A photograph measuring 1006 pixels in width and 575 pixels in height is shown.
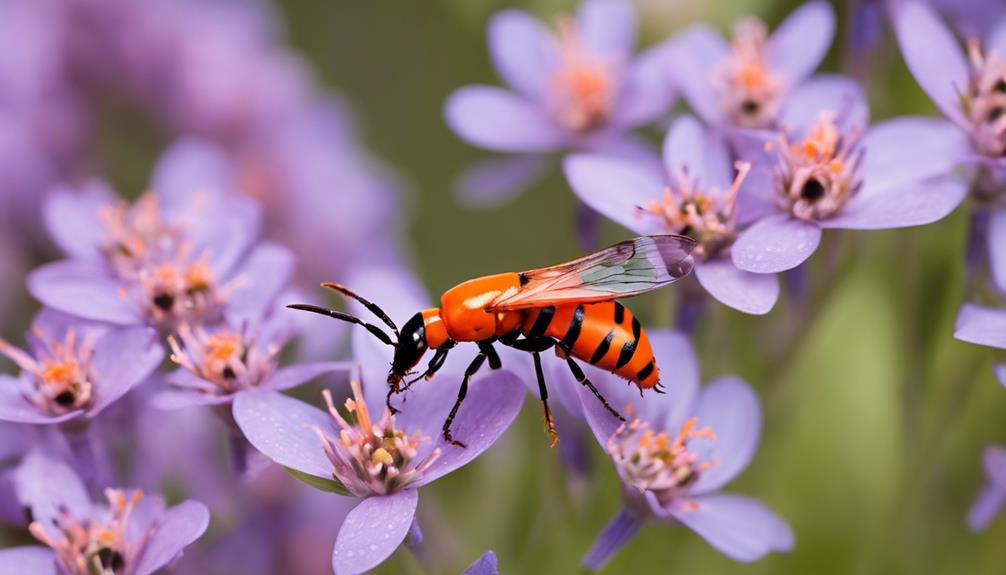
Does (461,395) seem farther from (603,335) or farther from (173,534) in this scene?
(173,534)

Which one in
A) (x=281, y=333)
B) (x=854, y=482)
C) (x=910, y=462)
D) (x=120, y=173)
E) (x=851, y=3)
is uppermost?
(x=851, y=3)

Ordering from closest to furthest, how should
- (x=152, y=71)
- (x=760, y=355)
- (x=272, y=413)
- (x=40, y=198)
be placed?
(x=272, y=413) < (x=760, y=355) < (x=40, y=198) < (x=152, y=71)

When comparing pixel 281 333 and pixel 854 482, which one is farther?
Answer: pixel 854 482

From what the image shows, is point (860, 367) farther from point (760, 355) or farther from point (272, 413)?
point (272, 413)

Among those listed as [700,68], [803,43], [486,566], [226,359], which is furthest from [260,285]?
[803,43]

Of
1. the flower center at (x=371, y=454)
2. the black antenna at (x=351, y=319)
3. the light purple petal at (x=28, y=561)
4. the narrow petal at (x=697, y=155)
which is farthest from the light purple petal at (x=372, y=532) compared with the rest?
the narrow petal at (x=697, y=155)

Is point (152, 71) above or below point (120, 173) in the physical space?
above

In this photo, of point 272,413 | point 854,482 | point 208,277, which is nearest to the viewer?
point 272,413

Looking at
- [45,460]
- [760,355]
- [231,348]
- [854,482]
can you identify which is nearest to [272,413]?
[231,348]
